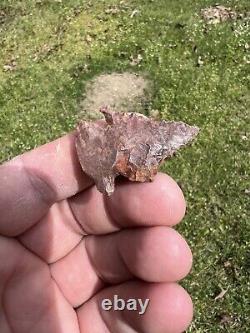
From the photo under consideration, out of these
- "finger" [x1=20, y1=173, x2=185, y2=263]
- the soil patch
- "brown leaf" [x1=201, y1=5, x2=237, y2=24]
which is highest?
"finger" [x1=20, y1=173, x2=185, y2=263]

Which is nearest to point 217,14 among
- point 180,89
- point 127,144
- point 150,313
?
point 180,89

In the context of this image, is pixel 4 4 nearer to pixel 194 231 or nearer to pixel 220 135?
pixel 220 135

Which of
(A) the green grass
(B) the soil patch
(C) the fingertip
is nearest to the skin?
(C) the fingertip

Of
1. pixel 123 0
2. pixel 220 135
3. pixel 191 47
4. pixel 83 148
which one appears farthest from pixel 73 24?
pixel 83 148

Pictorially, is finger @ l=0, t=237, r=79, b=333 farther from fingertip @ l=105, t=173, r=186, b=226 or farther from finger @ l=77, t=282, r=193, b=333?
fingertip @ l=105, t=173, r=186, b=226

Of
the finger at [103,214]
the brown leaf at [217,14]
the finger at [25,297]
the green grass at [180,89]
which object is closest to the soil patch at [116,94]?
the green grass at [180,89]

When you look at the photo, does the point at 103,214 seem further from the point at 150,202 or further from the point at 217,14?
the point at 217,14

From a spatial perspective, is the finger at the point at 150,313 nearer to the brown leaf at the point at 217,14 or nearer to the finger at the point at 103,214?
the finger at the point at 103,214
